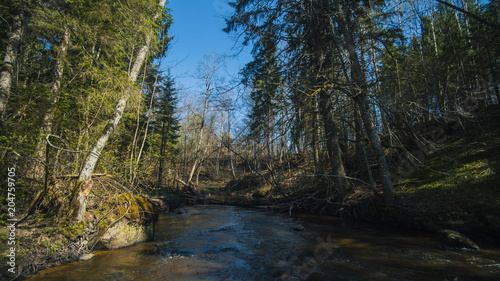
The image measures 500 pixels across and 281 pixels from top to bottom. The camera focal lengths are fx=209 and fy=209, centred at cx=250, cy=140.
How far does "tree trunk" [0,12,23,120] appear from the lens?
5770mm

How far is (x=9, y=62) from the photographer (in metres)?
6.29

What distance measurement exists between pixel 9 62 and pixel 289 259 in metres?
9.66

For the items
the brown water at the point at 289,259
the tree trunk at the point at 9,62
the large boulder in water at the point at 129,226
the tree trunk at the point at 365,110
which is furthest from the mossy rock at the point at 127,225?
the tree trunk at the point at 365,110

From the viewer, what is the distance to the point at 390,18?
661 cm

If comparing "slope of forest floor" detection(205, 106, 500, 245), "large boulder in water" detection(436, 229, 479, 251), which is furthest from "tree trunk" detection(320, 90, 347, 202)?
"large boulder in water" detection(436, 229, 479, 251)

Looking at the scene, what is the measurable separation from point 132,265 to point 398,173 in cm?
1036

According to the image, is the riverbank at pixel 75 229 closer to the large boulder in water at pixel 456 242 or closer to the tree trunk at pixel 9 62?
the tree trunk at pixel 9 62

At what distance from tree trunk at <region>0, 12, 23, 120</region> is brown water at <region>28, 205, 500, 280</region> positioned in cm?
505

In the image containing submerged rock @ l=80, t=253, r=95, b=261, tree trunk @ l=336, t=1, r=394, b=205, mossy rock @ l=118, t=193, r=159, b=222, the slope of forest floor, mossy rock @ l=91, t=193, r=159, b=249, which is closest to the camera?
submerged rock @ l=80, t=253, r=95, b=261

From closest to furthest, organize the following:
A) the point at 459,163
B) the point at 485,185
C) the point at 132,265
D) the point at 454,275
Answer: the point at 454,275, the point at 132,265, the point at 485,185, the point at 459,163

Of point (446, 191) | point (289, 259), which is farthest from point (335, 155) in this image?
point (289, 259)

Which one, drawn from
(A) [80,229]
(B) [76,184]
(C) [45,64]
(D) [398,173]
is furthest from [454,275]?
(C) [45,64]

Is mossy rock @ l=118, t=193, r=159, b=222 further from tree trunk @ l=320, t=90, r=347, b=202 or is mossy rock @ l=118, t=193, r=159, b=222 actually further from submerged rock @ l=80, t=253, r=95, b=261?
tree trunk @ l=320, t=90, r=347, b=202

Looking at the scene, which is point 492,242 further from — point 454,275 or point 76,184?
point 76,184
